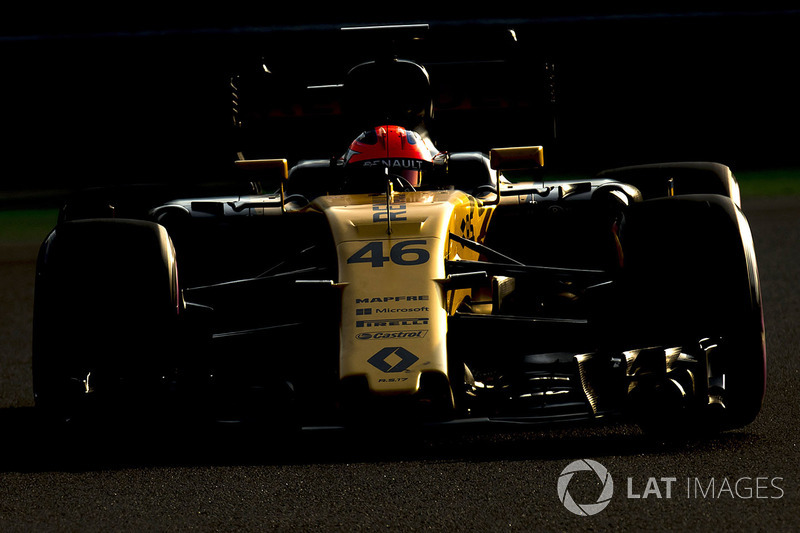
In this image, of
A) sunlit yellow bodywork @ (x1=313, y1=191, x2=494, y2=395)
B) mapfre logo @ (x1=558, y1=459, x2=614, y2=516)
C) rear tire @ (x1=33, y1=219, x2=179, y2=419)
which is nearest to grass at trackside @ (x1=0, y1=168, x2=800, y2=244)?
rear tire @ (x1=33, y1=219, x2=179, y2=419)

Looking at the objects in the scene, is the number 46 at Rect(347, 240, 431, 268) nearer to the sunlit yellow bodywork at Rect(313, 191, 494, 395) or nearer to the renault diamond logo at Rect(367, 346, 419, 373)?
the sunlit yellow bodywork at Rect(313, 191, 494, 395)

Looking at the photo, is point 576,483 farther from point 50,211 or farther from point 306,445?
point 50,211

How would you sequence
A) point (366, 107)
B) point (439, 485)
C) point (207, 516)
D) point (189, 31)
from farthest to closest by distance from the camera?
point (189, 31), point (366, 107), point (439, 485), point (207, 516)

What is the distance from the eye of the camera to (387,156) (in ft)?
21.0

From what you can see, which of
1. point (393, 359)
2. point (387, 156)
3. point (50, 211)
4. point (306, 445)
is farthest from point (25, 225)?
point (393, 359)

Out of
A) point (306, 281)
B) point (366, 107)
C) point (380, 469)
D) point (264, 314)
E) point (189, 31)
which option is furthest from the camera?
point (189, 31)

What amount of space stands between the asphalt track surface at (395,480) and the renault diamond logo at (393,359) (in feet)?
0.85

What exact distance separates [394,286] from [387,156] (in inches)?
70.1

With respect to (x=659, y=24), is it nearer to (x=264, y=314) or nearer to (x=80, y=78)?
(x=80, y=78)

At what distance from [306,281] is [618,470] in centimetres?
156

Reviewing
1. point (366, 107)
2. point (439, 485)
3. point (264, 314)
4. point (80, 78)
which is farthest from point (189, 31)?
point (439, 485)

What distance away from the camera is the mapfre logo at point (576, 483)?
3.82 meters

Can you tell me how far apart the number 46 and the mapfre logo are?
Result: 111 centimetres

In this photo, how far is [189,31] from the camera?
55.9ft
